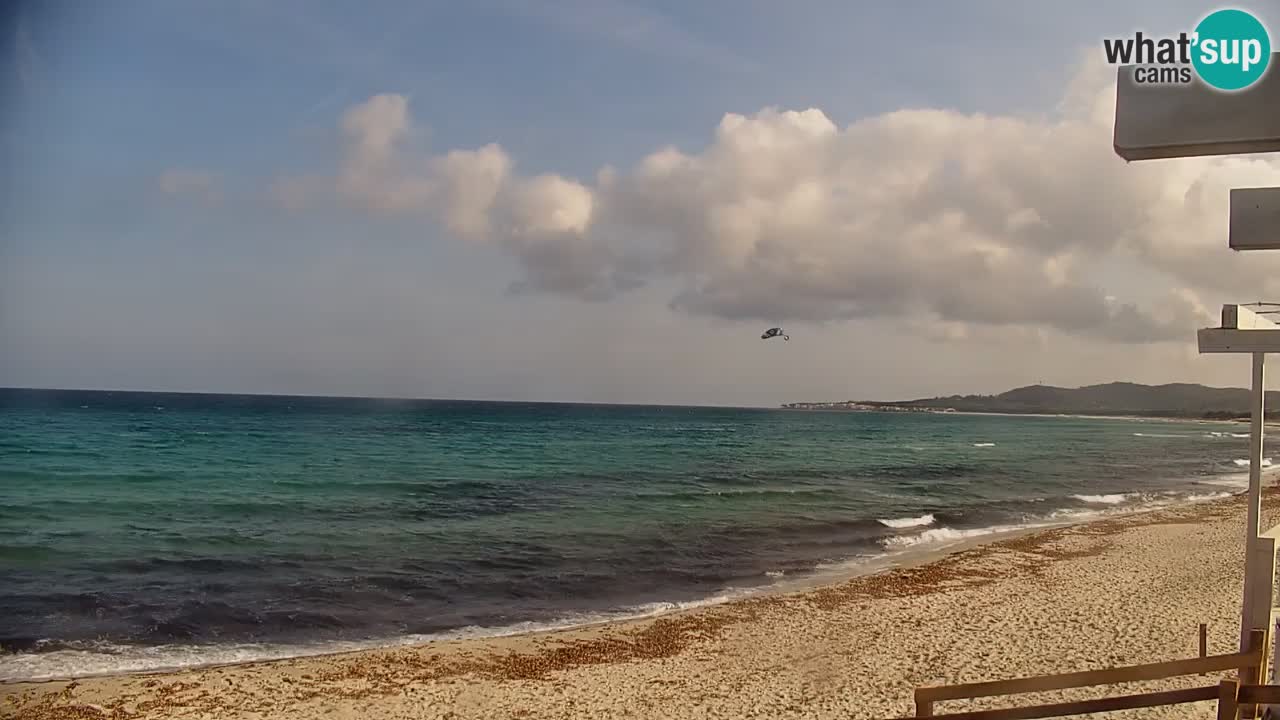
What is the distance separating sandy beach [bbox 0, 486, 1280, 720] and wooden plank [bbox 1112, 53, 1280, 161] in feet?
26.3

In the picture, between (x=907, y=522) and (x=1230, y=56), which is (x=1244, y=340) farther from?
(x=907, y=522)

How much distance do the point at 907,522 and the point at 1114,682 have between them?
21107 mm

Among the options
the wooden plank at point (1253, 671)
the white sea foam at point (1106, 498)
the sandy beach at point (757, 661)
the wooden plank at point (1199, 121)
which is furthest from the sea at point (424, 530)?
the wooden plank at point (1199, 121)

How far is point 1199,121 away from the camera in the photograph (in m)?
2.08

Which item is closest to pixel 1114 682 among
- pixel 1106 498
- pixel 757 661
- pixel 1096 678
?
pixel 1096 678

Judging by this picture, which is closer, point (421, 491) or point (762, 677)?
point (762, 677)

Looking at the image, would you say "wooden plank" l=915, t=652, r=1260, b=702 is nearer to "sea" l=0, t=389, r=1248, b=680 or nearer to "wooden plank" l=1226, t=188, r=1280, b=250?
"wooden plank" l=1226, t=188, r=1280, b=250

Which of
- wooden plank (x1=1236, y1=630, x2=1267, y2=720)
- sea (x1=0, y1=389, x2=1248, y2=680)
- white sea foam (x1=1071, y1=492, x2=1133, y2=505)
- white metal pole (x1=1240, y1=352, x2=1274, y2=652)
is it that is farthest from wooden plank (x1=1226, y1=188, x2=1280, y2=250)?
white sea foam (x1=1071, y1=492, x2=1133, y2=505)

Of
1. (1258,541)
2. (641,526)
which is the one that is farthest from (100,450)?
(1258,541)

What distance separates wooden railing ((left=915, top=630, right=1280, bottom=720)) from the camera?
353 cm

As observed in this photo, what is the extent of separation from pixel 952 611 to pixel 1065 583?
11.8 ft

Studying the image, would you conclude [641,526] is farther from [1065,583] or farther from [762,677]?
[762,677]

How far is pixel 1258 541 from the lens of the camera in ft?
18.0

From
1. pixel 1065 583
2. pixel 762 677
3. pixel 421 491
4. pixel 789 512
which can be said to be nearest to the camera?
pixel 762 677
